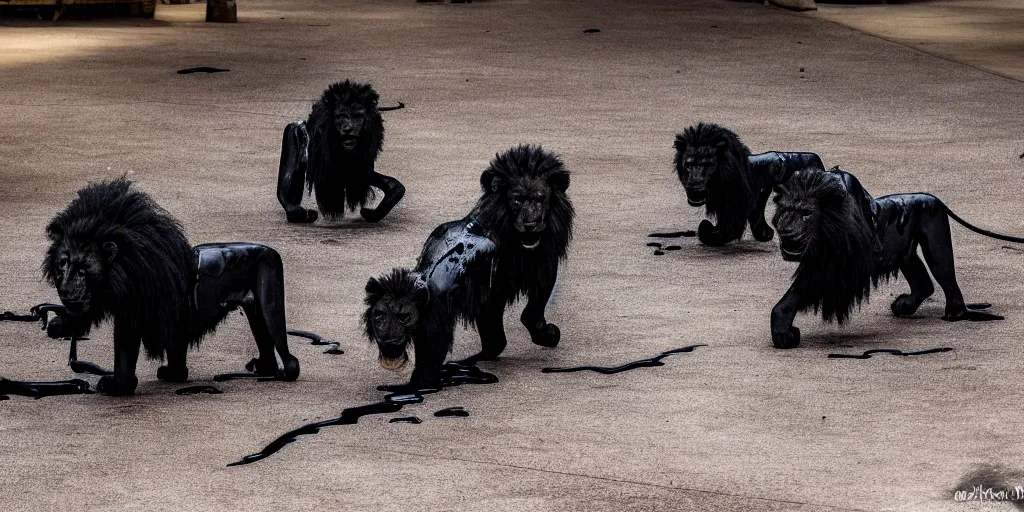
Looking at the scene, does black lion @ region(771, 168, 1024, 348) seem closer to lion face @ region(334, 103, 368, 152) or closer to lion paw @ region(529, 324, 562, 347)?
lion paw @ region(529, 324, 562, 347)

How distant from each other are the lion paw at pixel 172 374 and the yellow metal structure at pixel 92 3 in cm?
1721

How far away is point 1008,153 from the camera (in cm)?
1206

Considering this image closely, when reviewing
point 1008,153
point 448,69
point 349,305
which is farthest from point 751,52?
point 349,305

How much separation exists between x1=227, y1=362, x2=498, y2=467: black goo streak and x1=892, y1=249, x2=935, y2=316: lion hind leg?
7.06ft

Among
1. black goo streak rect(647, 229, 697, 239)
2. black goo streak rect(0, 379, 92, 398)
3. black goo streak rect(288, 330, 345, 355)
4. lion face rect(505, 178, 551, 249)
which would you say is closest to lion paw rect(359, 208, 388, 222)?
black goo streak rect(647, 229, 697, 239)

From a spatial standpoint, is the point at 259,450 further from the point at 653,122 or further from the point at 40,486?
the point at 653,122

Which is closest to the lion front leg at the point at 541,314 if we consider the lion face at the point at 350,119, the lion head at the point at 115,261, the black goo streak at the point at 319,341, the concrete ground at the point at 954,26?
the black goo streak at the point at 319,341

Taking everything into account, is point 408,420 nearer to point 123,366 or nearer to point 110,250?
point 123,366

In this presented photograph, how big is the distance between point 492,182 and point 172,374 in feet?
4.90

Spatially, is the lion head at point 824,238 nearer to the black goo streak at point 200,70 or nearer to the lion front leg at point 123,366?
the lion front leg at point 123,366

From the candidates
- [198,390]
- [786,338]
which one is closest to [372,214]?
[786,338]

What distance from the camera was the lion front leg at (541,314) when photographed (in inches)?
263

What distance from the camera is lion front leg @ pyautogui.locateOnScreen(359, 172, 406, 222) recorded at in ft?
31.8

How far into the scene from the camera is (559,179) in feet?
21.8
